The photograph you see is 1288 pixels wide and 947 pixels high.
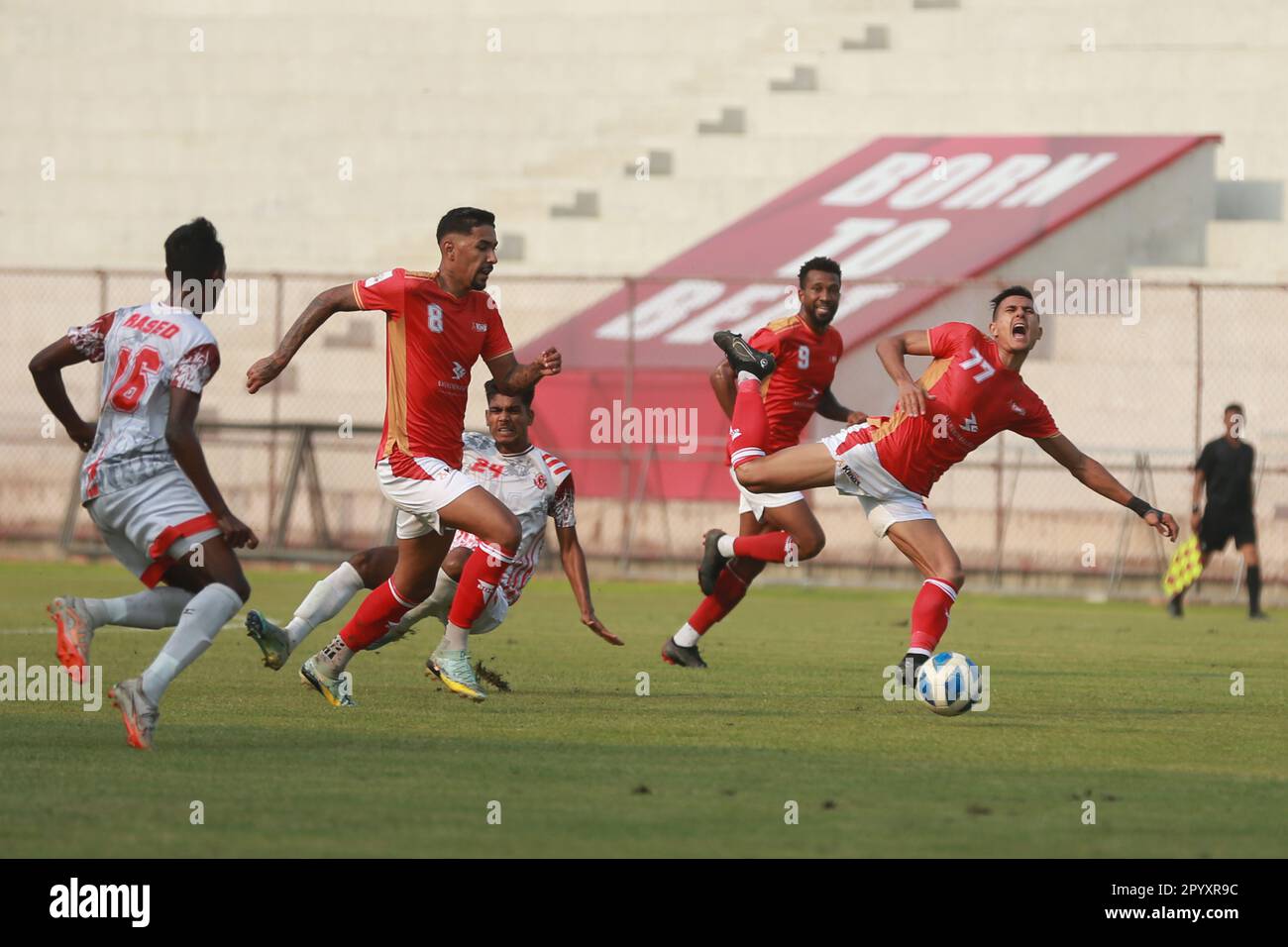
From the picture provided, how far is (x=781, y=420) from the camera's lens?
1288 centimetres

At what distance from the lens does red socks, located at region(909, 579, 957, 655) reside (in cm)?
1017

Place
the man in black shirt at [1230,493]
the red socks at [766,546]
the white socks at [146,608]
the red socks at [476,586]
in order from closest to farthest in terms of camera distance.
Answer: the white socks at [146,608]
the red socks at [476,586]
the red socks at [766,546]
the man in black shirt at [1230,493]

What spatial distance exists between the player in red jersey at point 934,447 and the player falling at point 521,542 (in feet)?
3.66

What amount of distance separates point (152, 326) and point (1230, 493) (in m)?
13.1

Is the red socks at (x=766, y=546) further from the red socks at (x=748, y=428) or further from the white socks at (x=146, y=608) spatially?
the white socks at (x=146, y=608)

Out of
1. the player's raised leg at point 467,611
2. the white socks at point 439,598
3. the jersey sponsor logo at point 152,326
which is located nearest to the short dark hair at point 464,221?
the player's raised leg at point 467,611

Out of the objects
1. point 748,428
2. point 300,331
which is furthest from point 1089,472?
point 300,331

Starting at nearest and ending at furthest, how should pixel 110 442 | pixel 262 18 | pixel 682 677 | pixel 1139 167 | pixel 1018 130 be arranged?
pixel 110 442 < pixel 682 677 < pixel 1139 167 < pixel 1018 130 < pixel 262 18

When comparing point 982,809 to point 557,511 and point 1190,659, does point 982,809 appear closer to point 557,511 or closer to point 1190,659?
point 557,511

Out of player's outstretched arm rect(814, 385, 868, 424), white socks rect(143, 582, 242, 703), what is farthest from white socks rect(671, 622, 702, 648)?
white socks rect(143, 582, 242, 703)

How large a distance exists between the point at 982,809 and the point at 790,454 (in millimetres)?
3885

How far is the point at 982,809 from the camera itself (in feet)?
23.7

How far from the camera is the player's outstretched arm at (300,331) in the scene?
892cm
